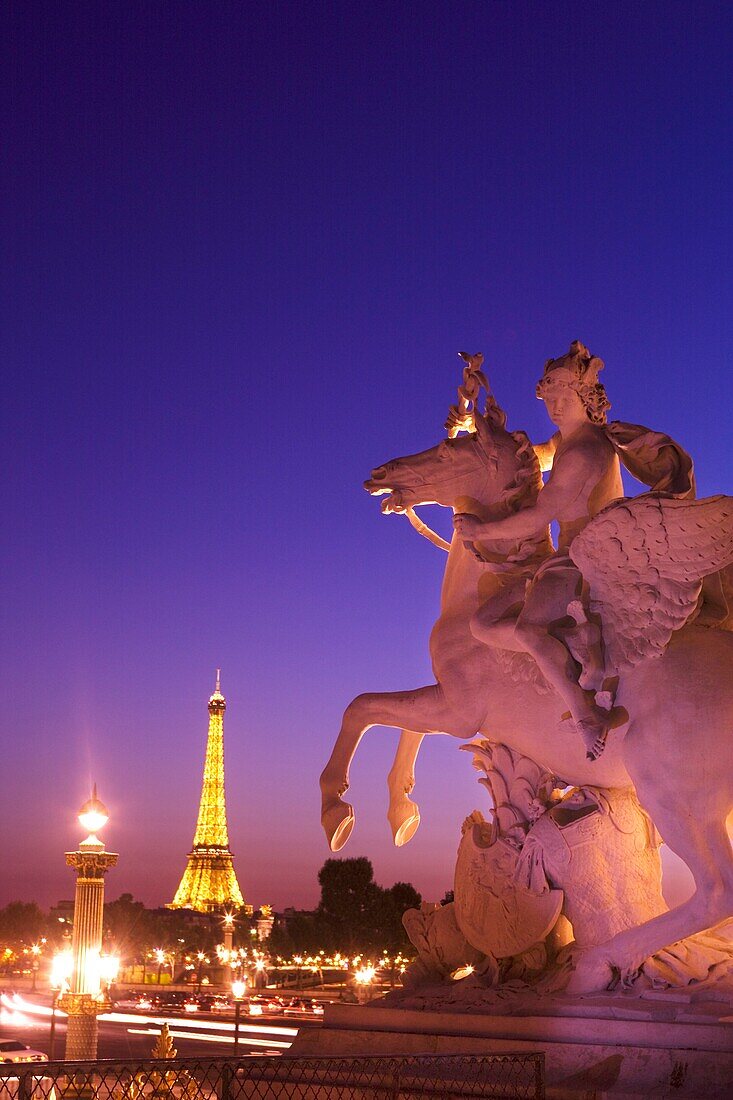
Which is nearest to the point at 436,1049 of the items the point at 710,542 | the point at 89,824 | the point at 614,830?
the point at 614,830

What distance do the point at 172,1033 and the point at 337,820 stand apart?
19.1 meters

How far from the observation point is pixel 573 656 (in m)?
7.66

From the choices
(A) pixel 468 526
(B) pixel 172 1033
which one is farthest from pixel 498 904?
(B) pixel 172 1033

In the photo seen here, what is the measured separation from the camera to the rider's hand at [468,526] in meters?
8.48

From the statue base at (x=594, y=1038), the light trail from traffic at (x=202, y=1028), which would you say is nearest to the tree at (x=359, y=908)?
the light trail from traffic at (x=202, y=1028)

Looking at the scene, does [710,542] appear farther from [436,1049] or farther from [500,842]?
[436,1049]

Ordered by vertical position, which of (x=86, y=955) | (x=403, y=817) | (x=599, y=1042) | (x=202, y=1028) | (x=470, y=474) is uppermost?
(x=470, y=474)

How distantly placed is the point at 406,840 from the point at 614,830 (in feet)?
6.93

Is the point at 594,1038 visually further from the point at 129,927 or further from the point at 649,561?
the point at 129,927

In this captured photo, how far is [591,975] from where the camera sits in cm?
767

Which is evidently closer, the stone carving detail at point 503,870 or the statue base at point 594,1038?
the statue base at point 594,1038

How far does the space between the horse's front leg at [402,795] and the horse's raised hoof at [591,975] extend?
2.13m

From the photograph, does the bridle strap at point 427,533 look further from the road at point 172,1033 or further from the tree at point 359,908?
the tree at point 359,908

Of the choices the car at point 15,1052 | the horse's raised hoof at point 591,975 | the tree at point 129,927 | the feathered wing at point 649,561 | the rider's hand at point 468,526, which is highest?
the tree at point 129,927
